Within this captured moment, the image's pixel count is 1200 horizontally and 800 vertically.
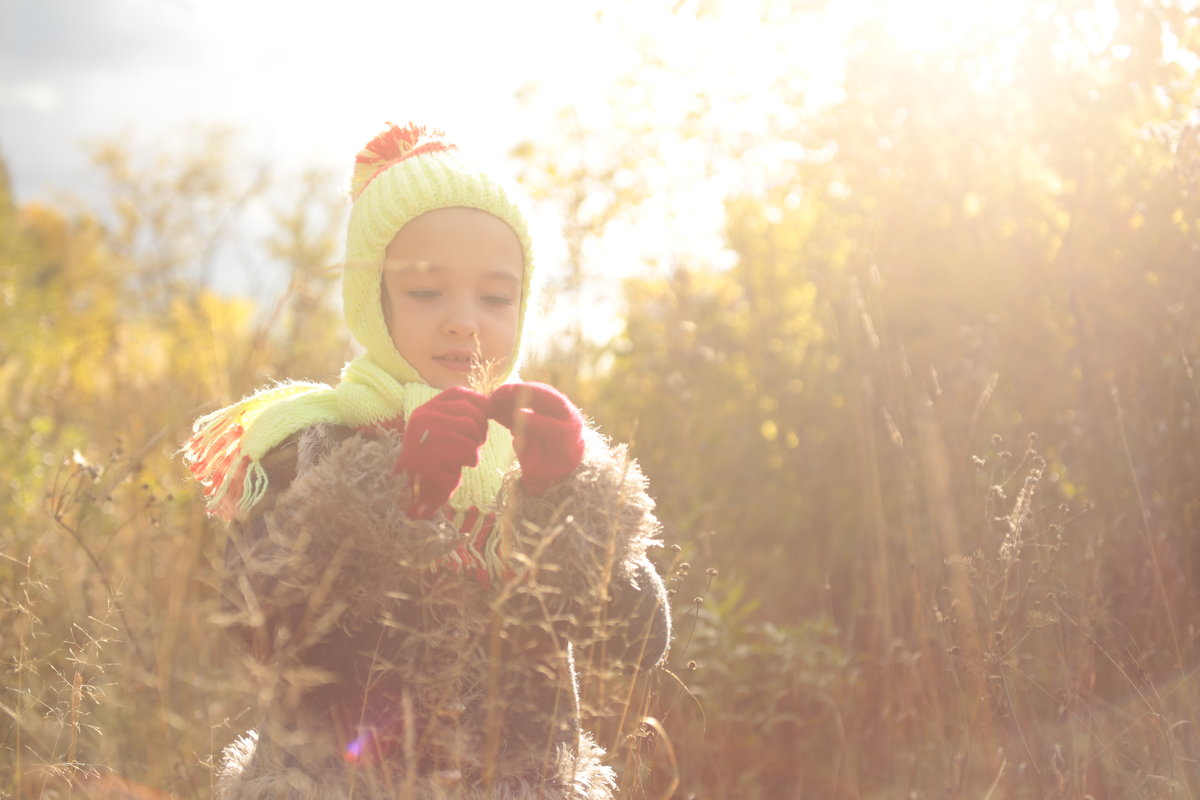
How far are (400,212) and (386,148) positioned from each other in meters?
0.32

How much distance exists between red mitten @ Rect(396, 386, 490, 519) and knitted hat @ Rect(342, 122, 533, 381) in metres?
0.42

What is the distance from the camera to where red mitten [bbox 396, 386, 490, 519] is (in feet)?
5.19

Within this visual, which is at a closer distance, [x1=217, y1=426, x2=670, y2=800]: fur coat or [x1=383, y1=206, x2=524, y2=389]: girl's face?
[x1=217, y1=426, x2=670, y2=800]: fur coat

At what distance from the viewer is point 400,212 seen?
2070 millimetres

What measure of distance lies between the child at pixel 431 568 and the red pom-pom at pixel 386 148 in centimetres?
31

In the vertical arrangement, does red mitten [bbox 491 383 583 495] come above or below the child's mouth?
below

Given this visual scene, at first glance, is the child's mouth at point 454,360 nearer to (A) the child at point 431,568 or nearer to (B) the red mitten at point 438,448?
(A) the child at point 431,568

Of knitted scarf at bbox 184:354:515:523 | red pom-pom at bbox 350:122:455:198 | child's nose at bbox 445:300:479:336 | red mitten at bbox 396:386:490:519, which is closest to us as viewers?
red mitten at bbox 396:386:490:519

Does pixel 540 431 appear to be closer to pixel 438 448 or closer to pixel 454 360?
pixel 438 448

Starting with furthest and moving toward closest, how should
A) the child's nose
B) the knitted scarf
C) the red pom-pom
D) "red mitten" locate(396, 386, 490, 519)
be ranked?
the red pom-pom → the child's nose → the knitted scarf → "red mitten" locate(396, 386, 490, 519)

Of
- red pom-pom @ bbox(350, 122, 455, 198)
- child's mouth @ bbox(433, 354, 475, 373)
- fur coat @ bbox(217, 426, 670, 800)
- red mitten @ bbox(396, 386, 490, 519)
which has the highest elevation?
red pom-pom @ bbox(350, 122, 455, 198)

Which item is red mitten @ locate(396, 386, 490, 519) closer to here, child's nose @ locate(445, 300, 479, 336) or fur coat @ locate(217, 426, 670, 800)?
fur coat @ locate(217, 426, 670, 800)

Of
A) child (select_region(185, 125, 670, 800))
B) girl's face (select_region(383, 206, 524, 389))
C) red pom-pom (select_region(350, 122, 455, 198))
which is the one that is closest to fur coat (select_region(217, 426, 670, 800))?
child (select_region(185, 125, 670, 800))

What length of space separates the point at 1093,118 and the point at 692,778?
8.95ft
